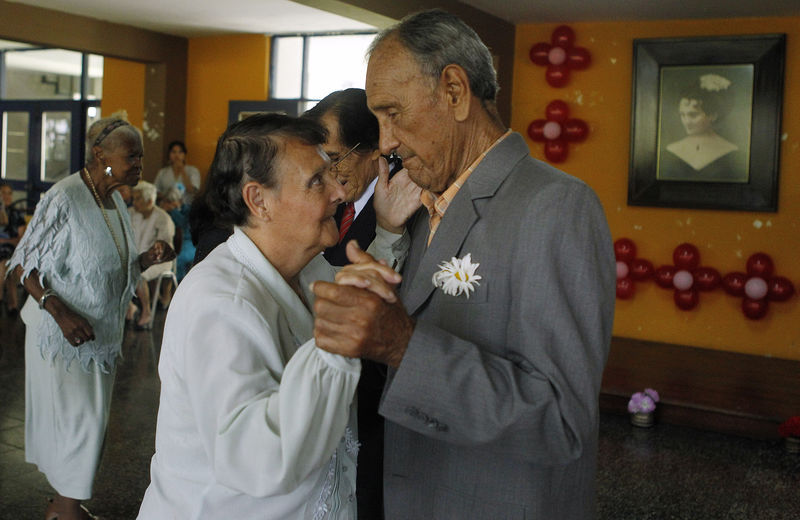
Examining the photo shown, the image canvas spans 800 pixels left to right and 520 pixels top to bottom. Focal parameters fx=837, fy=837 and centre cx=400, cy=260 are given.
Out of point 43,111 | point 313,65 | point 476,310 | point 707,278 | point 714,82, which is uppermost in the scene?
point 313,65

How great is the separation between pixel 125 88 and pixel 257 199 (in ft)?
36.0

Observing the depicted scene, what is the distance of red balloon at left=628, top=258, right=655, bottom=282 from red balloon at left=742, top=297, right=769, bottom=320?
0.84 m

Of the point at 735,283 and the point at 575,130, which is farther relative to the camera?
the point at 575,130

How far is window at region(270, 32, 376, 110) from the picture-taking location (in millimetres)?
10461

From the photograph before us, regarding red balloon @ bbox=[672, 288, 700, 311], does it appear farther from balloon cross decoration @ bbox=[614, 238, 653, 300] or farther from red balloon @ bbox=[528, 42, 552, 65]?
red balloon @ bbox=[528, 42, 552, 65]

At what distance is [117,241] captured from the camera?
3496 millimetres

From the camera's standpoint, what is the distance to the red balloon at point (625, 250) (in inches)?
294

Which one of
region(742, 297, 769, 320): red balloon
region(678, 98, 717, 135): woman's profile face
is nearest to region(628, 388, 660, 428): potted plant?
region(742, 297, 769, 320): red balloon

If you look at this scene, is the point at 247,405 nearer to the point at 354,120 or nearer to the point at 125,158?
the point at 354,120

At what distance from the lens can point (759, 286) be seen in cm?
682

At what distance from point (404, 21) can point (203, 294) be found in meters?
0.65

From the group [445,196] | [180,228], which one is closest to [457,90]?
[445,196]

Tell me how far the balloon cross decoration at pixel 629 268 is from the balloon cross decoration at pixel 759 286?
2.33 ft

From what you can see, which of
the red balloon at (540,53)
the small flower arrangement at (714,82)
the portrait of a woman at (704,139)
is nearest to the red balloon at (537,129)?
the red balloon at (540,53)
